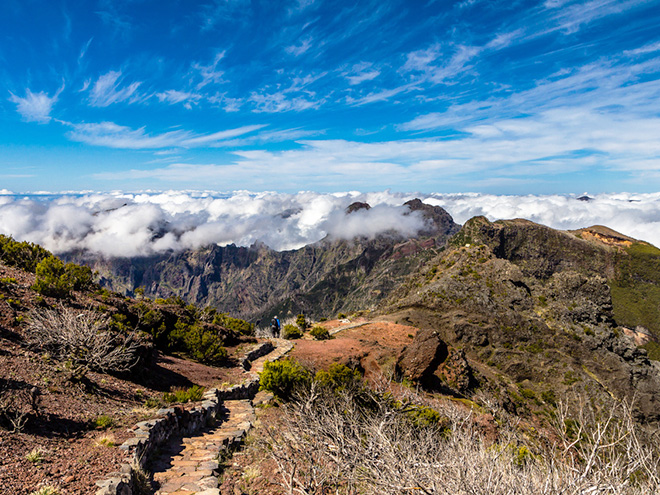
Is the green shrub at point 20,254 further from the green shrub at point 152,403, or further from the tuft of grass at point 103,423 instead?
the tuft of grass at point 103,423

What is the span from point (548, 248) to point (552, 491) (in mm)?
194138

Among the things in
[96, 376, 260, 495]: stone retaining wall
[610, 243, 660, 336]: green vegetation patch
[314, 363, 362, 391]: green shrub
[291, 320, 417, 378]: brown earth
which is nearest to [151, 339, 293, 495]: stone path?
[96, 376, 260, 495]: stone retaining wall

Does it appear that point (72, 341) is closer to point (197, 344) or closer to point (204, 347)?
point (197, 344)

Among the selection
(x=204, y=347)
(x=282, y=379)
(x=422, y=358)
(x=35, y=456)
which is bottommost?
(x=422, y=358)

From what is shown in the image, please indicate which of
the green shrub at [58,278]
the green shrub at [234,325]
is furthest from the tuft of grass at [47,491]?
the green shrub at [234,325]

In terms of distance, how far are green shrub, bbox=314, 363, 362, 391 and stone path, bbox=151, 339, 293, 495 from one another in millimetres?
3074

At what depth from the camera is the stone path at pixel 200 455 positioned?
8.20 m

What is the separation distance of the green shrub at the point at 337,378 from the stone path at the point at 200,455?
3.07 meters

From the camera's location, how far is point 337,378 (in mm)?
15148

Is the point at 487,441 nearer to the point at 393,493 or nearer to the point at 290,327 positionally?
the point at 393,493

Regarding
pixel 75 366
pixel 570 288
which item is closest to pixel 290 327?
pixel 75 366

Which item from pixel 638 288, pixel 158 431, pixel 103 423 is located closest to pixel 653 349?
pixel 638 288

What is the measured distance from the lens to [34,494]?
18.6 ft

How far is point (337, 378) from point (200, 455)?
6.58 m
